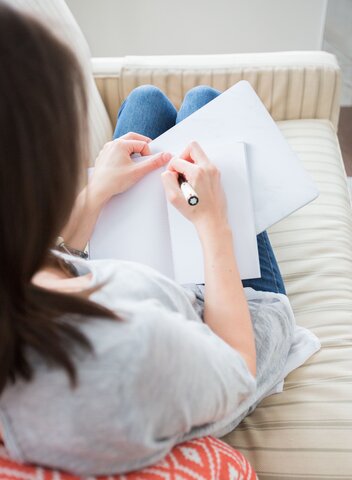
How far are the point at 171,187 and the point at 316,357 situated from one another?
14.1 inches

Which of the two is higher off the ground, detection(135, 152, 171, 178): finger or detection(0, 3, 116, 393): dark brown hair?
detection(0, 3, 116, 393): dark brown hair

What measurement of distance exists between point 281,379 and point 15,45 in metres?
0.58

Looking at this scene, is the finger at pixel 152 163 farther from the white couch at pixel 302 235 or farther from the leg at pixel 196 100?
the leg at pixel 196 100

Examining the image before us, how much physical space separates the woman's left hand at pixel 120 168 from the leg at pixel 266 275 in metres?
0.22

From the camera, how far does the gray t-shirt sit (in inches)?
16.1

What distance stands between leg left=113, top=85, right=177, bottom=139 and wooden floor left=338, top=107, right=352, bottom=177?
3.31 ft

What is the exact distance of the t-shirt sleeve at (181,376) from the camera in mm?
423

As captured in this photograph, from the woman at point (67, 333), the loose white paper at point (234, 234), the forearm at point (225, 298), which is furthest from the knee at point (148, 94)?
the woman at point (67, 333)

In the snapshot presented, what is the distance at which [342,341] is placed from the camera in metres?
0.84

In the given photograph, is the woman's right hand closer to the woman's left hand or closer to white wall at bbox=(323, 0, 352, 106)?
the woman's left hand

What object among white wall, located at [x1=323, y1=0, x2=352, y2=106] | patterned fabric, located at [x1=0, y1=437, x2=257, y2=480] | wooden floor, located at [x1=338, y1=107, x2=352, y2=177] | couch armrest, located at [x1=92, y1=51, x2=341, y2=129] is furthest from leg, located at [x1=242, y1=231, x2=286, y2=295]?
white wall, located at [x1=323, y1=0, x2=352, y2=106]

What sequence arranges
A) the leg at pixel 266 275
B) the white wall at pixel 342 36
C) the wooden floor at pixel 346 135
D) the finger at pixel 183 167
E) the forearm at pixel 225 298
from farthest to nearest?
1. the white wall at pixel 342 36
2. the wooden floor at pixel 346 135
3. the leg at pixel 266 275
4. the finger at pixel 183 167
5. the forearm at pixel 225 298

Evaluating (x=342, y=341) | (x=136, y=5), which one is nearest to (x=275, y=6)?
(x=136, y=5)

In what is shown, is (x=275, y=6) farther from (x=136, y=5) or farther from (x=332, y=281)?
(x=332, y=281)
